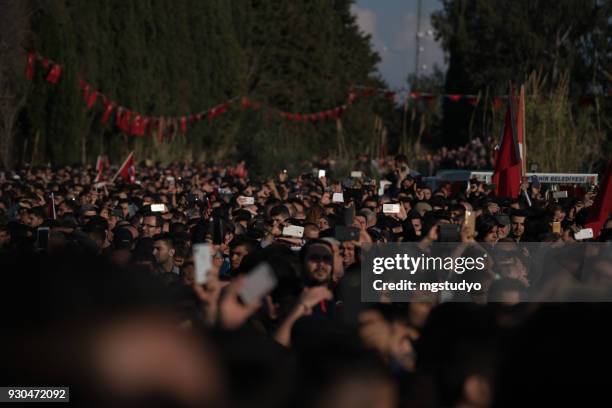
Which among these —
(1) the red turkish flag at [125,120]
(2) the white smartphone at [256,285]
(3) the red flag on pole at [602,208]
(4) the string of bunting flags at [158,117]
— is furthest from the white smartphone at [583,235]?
(1) the red turkish flag at [125,120]

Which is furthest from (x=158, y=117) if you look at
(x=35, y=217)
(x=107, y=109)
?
(x=35, y=217)

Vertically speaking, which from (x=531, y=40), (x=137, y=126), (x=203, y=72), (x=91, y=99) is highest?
(x=531, y=40)

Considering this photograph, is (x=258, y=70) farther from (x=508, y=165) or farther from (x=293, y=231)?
(x=293, y=231)

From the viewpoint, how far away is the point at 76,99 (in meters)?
39.6

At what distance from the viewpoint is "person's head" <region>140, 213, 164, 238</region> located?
12866mm

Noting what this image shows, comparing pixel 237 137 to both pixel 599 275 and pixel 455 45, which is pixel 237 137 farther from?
pixel 599 275

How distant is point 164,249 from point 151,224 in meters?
3.26

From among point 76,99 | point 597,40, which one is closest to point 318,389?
point 76,99

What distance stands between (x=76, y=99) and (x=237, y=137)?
18.5 meters

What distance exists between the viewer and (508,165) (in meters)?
16.4

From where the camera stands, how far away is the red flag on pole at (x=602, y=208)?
11.8 meters

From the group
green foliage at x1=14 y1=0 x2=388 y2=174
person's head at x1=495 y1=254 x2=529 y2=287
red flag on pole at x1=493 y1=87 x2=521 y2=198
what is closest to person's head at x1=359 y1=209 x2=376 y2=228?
person's head at x1=495 y1=254 x2=529 y2=287

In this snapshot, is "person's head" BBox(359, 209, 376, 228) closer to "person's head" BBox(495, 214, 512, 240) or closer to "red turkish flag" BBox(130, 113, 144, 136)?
"person's head" BBox(495, 214, 512, 240)
